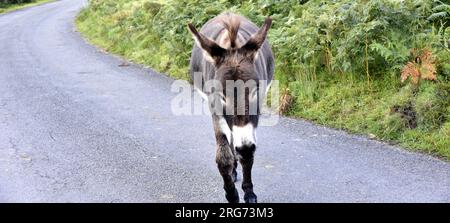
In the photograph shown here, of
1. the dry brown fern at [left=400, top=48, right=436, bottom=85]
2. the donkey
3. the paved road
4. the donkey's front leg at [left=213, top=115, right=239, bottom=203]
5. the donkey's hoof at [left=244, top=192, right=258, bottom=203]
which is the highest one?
the donkey

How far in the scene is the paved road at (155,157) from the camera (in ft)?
19.3

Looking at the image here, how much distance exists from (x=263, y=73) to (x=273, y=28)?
5.41 m

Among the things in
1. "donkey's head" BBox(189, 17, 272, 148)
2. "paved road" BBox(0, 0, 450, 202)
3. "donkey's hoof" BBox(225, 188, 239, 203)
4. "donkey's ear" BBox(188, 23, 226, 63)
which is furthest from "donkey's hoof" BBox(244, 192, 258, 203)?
"donkey's ear" BBox(188, 23, 226, 63)

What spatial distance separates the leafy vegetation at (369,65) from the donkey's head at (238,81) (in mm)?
3144

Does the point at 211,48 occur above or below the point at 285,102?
above

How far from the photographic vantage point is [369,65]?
8.76 metres

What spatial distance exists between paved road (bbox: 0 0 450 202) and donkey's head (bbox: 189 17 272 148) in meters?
1.37

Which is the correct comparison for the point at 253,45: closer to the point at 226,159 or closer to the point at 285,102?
the point at 226,159

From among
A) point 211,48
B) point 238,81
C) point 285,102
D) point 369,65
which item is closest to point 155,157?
point 285,102

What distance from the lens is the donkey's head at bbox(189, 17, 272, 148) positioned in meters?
4.50

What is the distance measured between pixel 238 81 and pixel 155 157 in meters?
→ 2.92

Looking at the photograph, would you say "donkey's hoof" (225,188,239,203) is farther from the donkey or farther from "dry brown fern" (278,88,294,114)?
"dry brown fern" (278,88,294,114)

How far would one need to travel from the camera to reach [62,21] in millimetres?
24516
